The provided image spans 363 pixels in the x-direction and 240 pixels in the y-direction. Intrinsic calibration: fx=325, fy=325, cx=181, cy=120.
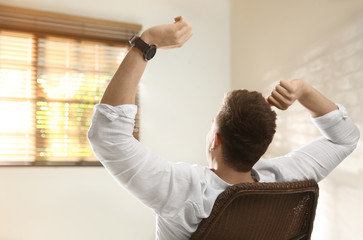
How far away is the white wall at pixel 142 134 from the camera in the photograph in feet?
9.86

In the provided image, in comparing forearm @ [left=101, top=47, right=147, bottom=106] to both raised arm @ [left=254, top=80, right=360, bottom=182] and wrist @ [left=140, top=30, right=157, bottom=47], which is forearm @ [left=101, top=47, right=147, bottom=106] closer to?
wrist @ [left=140, top=30, right=157, bottom=47]

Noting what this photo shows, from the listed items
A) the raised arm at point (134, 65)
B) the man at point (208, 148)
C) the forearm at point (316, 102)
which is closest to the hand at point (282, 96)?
the man at point (208, 148)

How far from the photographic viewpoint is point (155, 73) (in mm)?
3480

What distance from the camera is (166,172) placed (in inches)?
29.3

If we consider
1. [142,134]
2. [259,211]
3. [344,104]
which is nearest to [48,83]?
[142,134]

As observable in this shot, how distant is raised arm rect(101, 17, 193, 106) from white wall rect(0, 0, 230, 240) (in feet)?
8.77

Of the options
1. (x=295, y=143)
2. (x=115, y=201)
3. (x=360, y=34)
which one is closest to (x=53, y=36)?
(x=115, y=201)

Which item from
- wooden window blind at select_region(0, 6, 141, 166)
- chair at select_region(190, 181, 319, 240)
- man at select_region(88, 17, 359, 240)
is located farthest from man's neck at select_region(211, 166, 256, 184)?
wooden window blind at select_region(0, 6, 141, 166)

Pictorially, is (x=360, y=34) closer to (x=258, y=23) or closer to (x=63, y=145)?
(x=258, y=23)

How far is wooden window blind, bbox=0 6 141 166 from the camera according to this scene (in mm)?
3031

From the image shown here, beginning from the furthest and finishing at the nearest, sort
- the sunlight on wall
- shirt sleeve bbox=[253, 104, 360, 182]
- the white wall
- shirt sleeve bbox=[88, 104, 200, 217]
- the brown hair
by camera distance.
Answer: the white wall < the sunlight on wall < shirt sleeve bbox=[253, 104, 360, 182] < the brown hair < shirt sleeve bbox=[88, 104, 200, 217]

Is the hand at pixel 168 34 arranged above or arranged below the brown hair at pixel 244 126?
above

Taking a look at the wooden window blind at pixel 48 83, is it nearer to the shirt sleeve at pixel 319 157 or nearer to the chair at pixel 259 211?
the shirt sleeve at pixel 319 157

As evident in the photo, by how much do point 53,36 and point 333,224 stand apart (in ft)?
9.51
